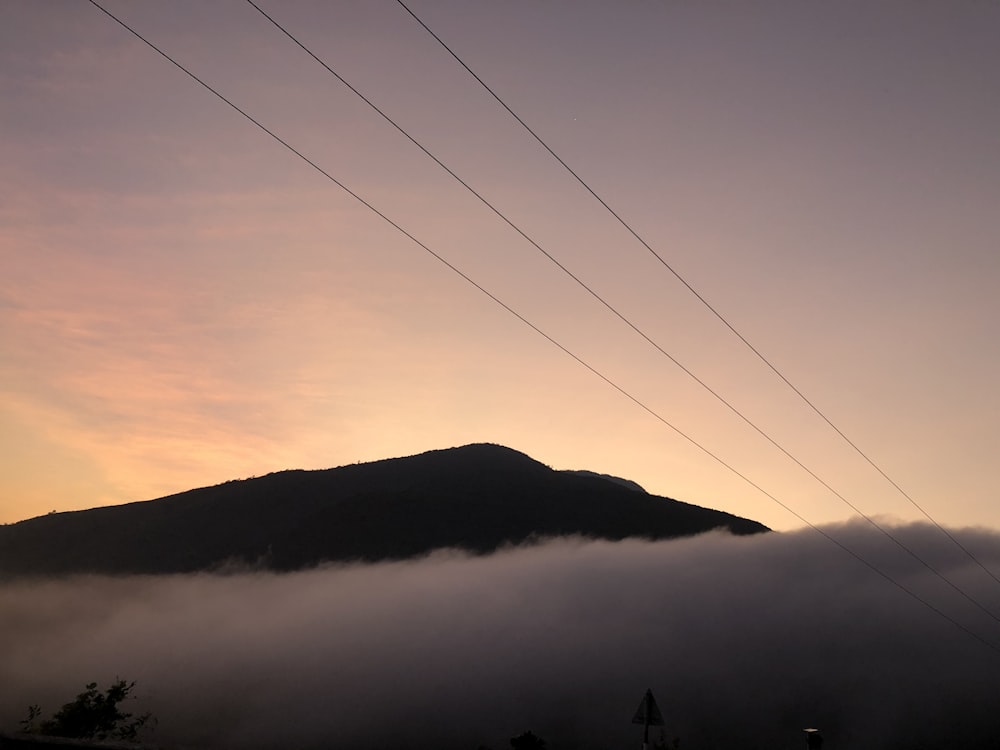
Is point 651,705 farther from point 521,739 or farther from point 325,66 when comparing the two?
point 521,739

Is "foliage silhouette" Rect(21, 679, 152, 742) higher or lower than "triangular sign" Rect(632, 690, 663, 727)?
lower

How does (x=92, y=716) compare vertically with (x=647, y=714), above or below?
below

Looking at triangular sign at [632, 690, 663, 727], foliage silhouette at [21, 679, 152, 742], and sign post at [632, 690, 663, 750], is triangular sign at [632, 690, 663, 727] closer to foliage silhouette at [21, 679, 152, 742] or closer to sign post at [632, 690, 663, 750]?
sign post at [632, 690, 663, 750]

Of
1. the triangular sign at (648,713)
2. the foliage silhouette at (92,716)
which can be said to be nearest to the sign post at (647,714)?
the triangular sign at (648,713)

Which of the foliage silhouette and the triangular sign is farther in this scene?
the foliage silhouette

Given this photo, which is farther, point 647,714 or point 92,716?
point 92,716

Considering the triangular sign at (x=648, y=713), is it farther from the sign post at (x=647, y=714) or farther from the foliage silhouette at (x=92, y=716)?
the foliage silhouette at (x=92, y=716)

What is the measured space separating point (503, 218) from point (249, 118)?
5.72 metres

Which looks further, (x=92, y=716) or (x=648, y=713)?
(x=92, y=716)

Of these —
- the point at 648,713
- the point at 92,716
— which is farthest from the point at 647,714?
the point at 92,716

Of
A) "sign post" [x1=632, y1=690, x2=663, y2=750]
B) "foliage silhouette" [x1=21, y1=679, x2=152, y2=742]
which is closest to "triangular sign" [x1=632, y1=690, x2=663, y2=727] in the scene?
"sign post" [x1=632, y1=690, x2=663, y2=750]

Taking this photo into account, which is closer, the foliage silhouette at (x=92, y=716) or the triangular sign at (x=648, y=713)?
the triangular sign at (x=648, y=713)

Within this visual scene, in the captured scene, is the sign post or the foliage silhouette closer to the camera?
the sign post

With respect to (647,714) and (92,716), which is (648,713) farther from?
(92,716)
